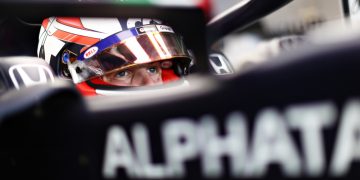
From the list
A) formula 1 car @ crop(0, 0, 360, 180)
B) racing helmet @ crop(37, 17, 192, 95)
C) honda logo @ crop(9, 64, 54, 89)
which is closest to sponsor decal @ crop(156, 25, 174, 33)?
racing helmet @ crop(37, 17, 192, 95)

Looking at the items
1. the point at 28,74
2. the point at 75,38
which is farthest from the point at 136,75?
the point at 28,74

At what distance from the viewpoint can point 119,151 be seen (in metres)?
0.34

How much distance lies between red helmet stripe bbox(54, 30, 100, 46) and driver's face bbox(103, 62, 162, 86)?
0.59ft

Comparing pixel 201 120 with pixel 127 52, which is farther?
pixel 127 52

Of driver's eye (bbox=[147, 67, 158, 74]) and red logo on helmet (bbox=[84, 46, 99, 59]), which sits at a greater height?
red logo on helmet (bbox=[84, 46, 99, 59])

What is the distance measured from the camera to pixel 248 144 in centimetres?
28

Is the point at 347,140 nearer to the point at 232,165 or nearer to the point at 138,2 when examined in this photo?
the point at 232,165

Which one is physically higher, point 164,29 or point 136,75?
point 164,29

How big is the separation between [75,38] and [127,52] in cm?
24

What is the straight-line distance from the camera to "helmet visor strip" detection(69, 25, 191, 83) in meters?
1.35

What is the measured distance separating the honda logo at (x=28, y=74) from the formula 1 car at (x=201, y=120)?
19 centimetres

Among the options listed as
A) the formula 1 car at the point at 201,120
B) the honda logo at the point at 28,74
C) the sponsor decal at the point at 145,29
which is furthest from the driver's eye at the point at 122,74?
the formula 1 car at the point at 201,120

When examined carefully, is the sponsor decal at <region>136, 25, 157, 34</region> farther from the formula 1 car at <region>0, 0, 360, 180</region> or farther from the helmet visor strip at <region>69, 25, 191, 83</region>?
the formula 1 car at <region>0, 0, 360, 180</region>

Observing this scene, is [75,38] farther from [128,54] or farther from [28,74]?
[28,74]
